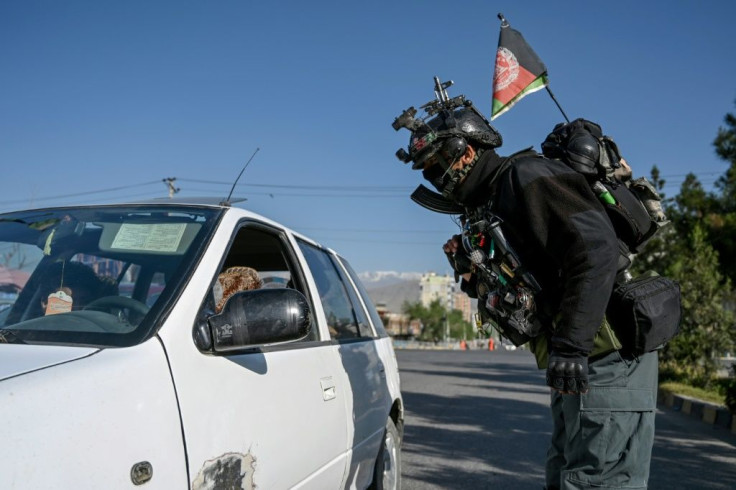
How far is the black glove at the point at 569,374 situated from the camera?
2352mm

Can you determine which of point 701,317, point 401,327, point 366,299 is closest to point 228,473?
point 366,299

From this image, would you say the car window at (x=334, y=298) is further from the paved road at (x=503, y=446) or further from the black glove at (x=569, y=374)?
the paved road at (x=503, y=446)

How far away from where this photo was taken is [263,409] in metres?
2.33

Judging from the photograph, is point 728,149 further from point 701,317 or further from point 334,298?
point 334,298

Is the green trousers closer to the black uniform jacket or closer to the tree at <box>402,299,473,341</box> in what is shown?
the black uniform jacket

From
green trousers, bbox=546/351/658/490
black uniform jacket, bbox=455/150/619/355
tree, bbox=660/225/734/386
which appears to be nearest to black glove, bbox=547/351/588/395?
black uniform jacket, bbox=455/150/619/355

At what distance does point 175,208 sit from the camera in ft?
8.92

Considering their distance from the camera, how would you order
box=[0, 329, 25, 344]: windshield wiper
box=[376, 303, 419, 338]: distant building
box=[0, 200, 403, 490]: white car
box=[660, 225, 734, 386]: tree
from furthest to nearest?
box=[376, 303, 419, 338]: distant building, box=[660, 225, 734, 386]: tree, box=[0, 329, 25, 344]: windshield wiper, box=[0, 200, 403, 490]: white car

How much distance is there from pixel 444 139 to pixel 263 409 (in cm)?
132

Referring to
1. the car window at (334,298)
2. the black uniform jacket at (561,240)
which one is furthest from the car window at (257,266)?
the black uniform jacket at (561,240)

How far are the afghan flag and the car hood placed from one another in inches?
111

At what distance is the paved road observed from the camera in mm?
5344

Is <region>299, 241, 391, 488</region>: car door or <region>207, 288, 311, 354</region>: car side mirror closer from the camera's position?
<region>207, 288, 311, 354</region>: car side mirror

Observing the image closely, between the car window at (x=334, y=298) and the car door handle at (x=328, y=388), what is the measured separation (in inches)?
17.9
